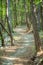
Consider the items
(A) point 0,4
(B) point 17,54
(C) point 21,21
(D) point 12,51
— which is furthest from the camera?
(C) point 21,21

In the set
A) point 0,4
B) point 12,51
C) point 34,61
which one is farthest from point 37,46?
point 0,4

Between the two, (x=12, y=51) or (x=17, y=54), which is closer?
(x=17, y=54)

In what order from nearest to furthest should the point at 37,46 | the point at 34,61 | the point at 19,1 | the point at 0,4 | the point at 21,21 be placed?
1. the point at 34,61
2. the point at 37,46
3. the point at 0,4
4. the point at 19,1
5. the point at 21,21

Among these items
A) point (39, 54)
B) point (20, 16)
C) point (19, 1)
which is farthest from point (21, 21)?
point (39, 54)

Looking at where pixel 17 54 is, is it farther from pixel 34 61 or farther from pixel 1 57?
pixel 34 61

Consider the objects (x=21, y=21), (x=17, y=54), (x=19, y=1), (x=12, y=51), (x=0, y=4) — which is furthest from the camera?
(x=21, y=21)

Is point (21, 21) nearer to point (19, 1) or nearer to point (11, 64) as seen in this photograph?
point (19, 1)

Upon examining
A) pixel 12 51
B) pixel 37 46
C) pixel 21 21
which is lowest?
pixel 21 21

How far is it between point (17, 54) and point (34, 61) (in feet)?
10.2

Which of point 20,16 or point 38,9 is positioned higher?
point 38,9

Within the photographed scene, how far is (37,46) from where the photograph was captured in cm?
1480

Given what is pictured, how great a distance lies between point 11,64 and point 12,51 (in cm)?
419

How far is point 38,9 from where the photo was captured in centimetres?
3272

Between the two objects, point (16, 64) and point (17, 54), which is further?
point (17, 54)
